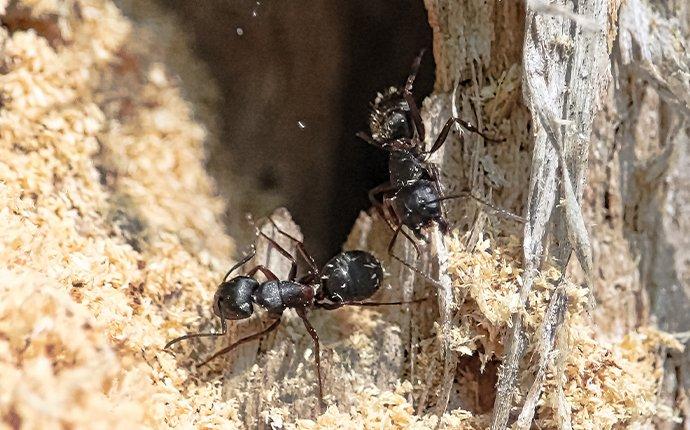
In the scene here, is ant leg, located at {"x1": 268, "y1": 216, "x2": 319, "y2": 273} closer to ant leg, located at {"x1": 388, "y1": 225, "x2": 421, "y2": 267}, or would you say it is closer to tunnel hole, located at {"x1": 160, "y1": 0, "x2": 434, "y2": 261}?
tunnel hole, located at {"x1": 160, "y1": 0, "x2": 434, "y2": 261}

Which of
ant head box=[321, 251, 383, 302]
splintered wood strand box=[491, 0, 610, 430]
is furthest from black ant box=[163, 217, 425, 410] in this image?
splintered wood strand box=[491, 0, 610, 430]

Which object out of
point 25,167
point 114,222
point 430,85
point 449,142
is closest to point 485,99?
point 449,142

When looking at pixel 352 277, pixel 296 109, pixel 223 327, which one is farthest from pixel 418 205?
pixel 296 109

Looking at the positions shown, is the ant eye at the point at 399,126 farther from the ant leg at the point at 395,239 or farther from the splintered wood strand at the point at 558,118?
the splintered wood strand at the point at 558,118

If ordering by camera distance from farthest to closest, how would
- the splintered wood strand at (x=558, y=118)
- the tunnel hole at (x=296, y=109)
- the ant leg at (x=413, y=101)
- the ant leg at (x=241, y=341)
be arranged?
the tunnel hole at (x=296, y=109)
the ant leg at (x=413, y=101)
the ant leg at (x=241, y=341)
the splintered wood strand at (x=558, y=118)

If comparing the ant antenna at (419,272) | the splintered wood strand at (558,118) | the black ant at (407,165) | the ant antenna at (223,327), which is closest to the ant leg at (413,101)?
the black ant at (407,165)
